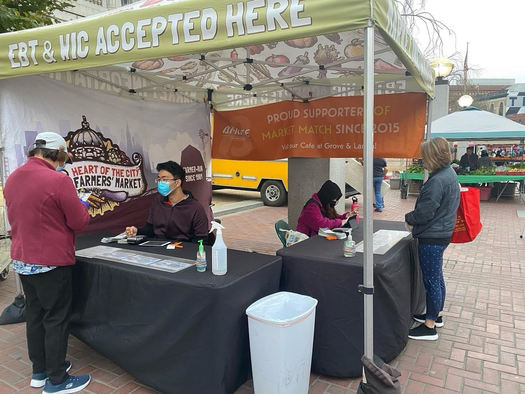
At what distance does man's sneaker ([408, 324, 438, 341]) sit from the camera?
347cm

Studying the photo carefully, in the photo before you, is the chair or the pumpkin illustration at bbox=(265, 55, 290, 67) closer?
the pumpkin illustration at bbox=(265, 55, 290, 67)

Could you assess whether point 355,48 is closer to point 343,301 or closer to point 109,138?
point 343,301

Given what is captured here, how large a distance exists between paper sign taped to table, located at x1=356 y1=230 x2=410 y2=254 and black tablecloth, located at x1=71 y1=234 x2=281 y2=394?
84 cm

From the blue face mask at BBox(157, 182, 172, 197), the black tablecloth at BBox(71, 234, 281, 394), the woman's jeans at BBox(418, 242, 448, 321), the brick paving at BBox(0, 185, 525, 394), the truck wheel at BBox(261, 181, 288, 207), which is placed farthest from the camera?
the truck wheel at BBox(261, 181, 288, 207)

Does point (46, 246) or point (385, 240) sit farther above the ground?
point (46, 246)

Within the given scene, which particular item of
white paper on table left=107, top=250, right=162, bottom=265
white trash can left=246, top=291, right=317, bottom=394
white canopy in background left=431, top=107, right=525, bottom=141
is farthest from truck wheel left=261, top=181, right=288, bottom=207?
white trash can left=246, top=291, right=317, bottom=394

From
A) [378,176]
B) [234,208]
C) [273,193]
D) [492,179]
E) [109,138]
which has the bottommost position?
[234,208]

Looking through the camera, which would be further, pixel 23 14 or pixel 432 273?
pixel 23 14

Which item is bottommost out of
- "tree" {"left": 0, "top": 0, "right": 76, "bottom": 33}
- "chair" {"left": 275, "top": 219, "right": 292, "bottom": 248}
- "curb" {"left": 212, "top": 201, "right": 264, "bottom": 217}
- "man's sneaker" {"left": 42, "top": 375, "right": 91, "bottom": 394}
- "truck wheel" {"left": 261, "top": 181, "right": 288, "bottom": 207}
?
"man's sneaker" {"left": 42, "top": 375, "right": 91, "bottom": 394}

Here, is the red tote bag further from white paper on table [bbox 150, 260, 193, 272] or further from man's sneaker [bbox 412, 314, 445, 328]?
white paper on table [bbox 150, 260, 193, 272]

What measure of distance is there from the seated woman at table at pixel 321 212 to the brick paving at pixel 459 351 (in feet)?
4.69

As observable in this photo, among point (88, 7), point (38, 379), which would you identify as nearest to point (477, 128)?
point (38, 379)

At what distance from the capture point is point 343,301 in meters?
2.77

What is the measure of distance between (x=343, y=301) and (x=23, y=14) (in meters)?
5.99
